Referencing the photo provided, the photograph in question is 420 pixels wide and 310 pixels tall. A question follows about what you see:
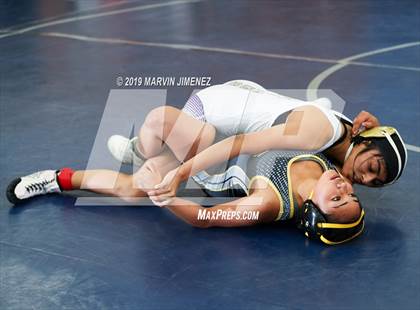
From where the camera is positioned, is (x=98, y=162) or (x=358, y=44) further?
(x=358, y=44)

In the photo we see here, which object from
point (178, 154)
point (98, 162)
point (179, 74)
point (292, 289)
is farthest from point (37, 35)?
point (292, 289)

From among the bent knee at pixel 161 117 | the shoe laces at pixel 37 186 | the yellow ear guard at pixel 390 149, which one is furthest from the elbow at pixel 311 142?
the shoe laces at pixel 37 186

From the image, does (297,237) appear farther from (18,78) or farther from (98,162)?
(18,78)

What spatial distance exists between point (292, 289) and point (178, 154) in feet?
4.11

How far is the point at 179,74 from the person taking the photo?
23.6 ft

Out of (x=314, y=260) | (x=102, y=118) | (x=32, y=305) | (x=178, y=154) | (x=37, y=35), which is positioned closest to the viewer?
(x=32, y=305)


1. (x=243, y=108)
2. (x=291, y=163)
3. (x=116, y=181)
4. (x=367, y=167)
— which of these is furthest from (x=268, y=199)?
(x=116, y=181)

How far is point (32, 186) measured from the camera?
4793 mm

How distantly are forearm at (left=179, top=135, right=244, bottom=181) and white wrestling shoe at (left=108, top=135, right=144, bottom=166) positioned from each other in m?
0.86

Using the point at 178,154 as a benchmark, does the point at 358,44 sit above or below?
below

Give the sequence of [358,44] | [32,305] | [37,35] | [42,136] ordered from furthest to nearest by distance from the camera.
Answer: [37,35]
[358,44]
[42,136]
[32,305]

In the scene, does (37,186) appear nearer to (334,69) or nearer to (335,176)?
(335,176)
